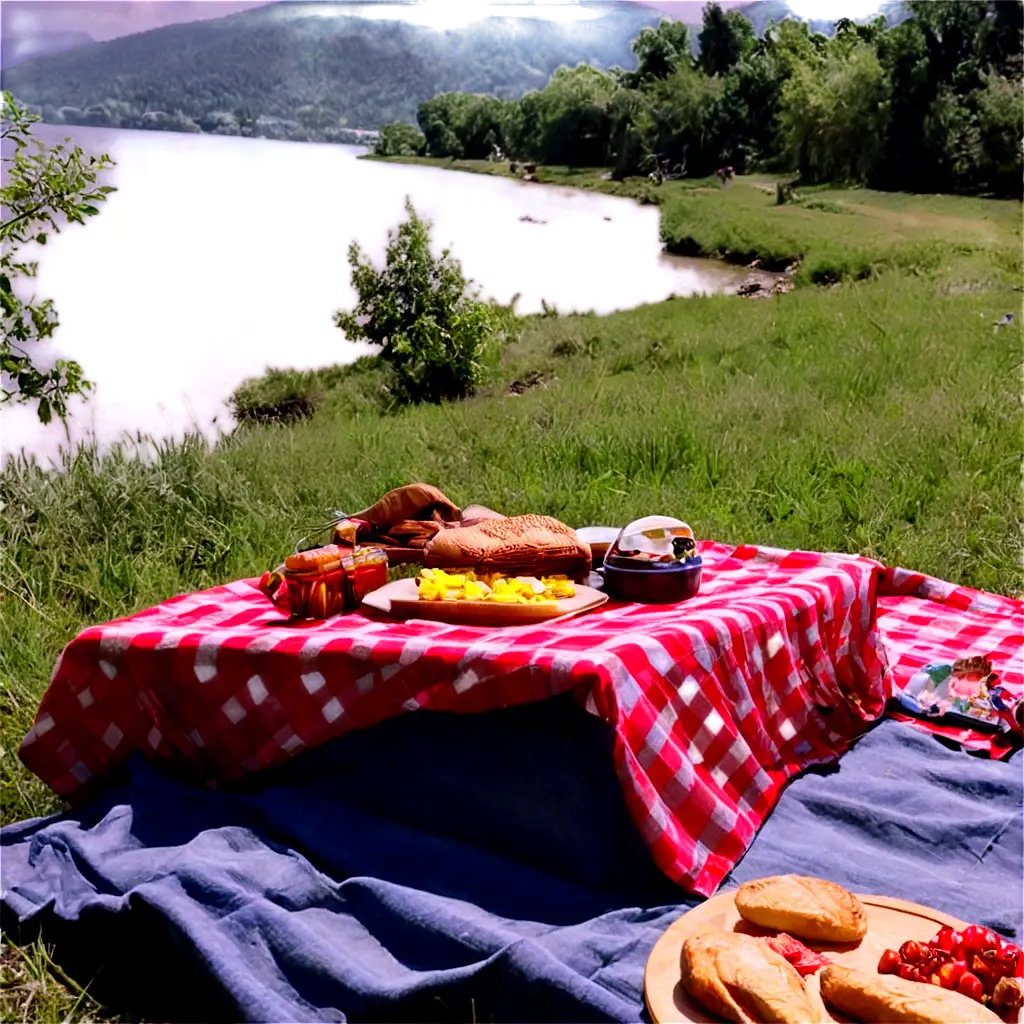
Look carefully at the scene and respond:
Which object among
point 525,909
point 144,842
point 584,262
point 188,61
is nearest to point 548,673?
point 525,909

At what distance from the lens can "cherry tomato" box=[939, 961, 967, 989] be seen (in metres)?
1.89

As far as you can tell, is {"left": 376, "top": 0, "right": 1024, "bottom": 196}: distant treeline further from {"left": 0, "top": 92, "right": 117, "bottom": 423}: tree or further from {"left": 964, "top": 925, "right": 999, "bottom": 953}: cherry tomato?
{"left": 964, "top": 925, "right": 999, "bottom": 953}: cherry tomato

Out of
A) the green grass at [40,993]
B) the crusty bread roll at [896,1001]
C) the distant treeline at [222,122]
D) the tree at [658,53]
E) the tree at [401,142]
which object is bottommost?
the green grass at [40,993]

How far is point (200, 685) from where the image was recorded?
2.77m

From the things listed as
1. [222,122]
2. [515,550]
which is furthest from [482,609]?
[222,122]

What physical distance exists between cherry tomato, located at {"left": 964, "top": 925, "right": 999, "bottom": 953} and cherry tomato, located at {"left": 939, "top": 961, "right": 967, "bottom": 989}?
53mm

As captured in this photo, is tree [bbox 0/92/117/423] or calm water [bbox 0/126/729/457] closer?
tree [bbox 0/92/117/423]

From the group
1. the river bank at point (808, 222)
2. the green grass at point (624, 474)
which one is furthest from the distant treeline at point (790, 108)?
the green grass at point (624, 474)

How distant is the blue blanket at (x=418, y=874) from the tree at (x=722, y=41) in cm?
3241

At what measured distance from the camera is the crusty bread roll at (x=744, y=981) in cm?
180

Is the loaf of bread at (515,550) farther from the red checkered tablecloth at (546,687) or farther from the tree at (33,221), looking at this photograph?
the tree at (33,221)

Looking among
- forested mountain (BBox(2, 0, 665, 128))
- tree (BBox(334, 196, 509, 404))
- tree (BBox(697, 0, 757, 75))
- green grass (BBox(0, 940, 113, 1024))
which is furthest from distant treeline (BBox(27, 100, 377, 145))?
tree (BBox(697, 0, 757, 75))

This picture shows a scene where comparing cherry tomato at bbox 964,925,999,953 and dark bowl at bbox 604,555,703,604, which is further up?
dark bowl at bbox 604,555,703,604

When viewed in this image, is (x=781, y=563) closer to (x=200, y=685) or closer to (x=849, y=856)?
(x=849, y=856)
